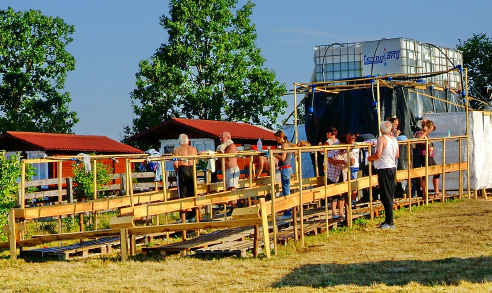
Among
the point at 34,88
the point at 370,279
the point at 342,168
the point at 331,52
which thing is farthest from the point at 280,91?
the point at 370,279

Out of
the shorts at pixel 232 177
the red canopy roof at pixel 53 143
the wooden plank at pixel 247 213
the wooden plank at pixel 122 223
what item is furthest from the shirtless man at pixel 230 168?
the red canopy roof at pixel 53 143

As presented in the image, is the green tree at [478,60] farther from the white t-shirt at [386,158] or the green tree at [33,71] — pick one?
the white t-shirt at [386,158]

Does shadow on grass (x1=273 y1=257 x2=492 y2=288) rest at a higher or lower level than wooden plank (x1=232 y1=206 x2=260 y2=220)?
lower

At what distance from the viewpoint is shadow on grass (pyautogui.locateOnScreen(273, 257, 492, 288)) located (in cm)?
942

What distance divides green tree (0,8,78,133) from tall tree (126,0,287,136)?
5.05 meters

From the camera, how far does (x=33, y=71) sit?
1908 inches

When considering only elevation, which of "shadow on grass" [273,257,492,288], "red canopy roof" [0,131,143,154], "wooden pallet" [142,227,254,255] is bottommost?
"shadow on grass" [273,257,492,288]

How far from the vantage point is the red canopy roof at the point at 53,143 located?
111ft

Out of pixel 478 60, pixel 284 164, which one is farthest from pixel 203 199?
pixel 478 60

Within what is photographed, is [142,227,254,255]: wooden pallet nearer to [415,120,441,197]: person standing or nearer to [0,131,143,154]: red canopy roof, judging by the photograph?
[415,120,441,197]: person standing

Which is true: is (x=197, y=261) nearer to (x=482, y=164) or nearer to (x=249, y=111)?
(x=482, y=164)

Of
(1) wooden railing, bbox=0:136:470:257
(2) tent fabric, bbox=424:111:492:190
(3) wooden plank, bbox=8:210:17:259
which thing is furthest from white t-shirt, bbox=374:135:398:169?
(2) tent fabric, bbox=424:111:492:190

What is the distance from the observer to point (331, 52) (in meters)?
29.1

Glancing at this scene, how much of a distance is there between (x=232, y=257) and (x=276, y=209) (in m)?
1.14
